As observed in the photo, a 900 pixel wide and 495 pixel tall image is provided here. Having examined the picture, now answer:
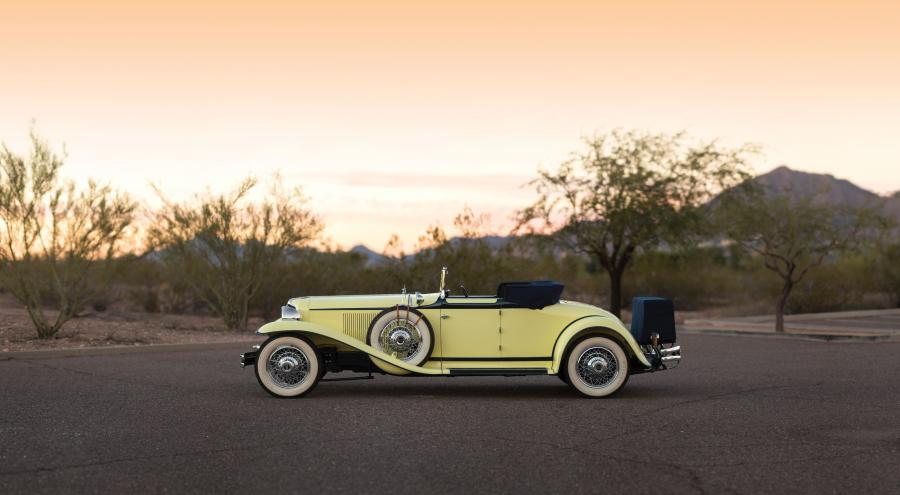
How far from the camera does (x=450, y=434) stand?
8.89 meters

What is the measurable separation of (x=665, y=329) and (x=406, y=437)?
4482 mm

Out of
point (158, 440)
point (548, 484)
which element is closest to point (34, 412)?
point (158, 440)

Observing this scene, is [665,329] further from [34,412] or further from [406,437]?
[34,412]

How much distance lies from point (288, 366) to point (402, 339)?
4.58 feet

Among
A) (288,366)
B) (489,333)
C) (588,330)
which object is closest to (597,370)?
(588,330)

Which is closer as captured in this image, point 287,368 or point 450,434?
point 450,434

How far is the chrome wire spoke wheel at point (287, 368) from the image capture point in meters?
11.5

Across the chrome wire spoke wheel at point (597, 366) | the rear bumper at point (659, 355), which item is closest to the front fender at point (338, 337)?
the chrome wire spoke wheel at point (597, 366)

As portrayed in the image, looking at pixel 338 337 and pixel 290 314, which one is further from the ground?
pixel 290 314

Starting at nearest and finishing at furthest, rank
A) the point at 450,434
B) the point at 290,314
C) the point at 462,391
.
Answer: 1. the point at 450,434
2. the point at 290,314
3. the point at 462,391

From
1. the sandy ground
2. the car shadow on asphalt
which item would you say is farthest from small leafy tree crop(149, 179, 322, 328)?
the car shadow on asphalt

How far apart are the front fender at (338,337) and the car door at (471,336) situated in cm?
31

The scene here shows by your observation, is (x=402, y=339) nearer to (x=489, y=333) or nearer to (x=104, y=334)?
(x=489, y=333)

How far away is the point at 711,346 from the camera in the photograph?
20203 mm
